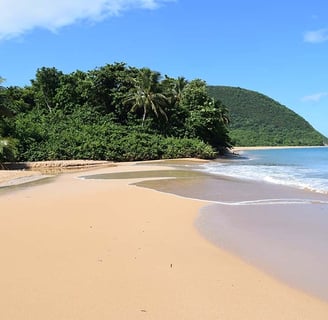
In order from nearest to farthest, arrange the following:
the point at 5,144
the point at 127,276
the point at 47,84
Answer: the point at 127,276, the point at 5,144, the point at 47,84

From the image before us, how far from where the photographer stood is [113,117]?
156 ft

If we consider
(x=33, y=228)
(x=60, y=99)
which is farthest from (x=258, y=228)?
(x=60, y=99)

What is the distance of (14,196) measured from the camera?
1264cm

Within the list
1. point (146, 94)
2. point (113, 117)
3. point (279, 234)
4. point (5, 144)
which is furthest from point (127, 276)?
point (113, 117)

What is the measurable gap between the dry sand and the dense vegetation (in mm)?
29106

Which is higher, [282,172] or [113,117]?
[113,117]

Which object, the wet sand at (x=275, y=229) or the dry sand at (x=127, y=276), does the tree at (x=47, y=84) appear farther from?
the dry sand at (x=127, y=276)

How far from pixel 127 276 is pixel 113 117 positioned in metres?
43.2

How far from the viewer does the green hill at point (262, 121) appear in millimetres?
131500

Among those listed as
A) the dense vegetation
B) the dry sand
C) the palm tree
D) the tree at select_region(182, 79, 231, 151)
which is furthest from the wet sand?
the tree at select_region(182, 79, 231, 151)

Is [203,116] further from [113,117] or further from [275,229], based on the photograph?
[275,229]

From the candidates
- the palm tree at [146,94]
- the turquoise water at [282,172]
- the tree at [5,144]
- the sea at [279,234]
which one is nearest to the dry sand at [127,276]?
the sea at [279,234]

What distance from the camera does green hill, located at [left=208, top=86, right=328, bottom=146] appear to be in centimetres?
13150

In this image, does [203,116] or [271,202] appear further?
[203,116]
